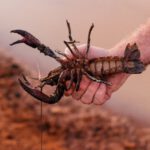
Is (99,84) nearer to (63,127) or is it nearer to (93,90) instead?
(93,90)

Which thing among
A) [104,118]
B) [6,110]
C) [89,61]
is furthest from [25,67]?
[89,61]

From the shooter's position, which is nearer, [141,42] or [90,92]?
[90,92]

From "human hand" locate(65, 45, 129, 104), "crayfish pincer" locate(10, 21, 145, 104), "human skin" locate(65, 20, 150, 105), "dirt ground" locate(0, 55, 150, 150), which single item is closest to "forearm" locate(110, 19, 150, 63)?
"human skin" locate(65, 20, 150, 105)

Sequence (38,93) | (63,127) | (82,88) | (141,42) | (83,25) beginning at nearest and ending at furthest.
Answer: (38,93) → (82,88) → (141,42) → (63,127) → (83,25)

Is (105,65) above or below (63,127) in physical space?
above

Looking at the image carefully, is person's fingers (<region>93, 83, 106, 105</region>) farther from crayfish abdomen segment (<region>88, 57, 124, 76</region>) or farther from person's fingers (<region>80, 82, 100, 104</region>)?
crayfish abdomen segment (<region>88, 57, 124, 76</region>)

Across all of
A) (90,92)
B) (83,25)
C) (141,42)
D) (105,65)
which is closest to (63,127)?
(83,25)

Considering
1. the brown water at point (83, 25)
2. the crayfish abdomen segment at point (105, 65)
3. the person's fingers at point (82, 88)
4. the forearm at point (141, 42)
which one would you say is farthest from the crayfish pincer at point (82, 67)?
the brown water at point (83, 25)

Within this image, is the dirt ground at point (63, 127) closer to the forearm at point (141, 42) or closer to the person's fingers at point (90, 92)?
→ the forearm at point (141, 42)
